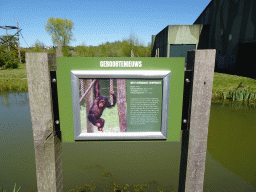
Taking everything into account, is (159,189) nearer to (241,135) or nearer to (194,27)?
(241,135)

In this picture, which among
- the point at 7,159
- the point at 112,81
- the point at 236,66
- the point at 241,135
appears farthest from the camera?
the point at 236,66

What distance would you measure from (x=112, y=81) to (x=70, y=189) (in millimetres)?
2258

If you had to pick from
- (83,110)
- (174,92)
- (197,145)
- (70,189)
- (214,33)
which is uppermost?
(214,33)

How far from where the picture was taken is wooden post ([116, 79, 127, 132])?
4.72ft

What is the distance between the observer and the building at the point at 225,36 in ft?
40.5

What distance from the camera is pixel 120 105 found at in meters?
1.48

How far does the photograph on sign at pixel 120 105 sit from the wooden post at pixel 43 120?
196 mm

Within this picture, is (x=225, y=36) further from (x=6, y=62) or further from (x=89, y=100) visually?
(x=6, y=62)

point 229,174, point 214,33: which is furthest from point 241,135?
point 214,33

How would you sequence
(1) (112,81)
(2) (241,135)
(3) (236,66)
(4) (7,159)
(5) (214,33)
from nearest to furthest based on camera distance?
1. (1) (112,81)
2. (4) (7,159)
3. (2) (241,135)
4. (3) (236,66)
5. (5) (214,33)

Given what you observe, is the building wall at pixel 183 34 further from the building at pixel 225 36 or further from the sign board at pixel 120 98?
the sign board at pixel 120 98

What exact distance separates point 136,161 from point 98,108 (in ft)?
8.08

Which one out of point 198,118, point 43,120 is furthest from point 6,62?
point 198,118

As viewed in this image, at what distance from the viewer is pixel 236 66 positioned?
46.0 feet
